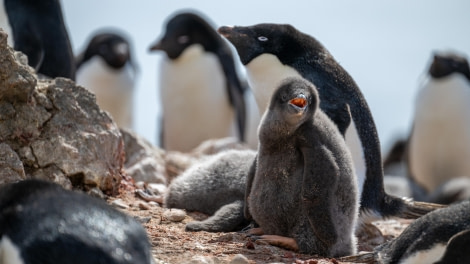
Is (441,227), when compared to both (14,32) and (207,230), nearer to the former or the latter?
(207,230)

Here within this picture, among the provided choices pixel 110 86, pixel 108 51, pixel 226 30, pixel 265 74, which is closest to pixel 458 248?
pixel 265 74

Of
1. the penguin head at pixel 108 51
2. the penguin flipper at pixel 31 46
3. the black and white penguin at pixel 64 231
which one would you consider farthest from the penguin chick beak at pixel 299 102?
the penguin head at pixel 108 51

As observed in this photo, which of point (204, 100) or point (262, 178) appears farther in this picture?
point (204, 100)

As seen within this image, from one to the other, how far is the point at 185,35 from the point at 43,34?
583cm

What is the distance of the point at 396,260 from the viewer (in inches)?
199

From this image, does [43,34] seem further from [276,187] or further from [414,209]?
[414,209]

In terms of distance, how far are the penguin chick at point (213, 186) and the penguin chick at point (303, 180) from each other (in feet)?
2.32

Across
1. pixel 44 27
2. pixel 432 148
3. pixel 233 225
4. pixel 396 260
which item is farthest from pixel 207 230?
pixel 432 148

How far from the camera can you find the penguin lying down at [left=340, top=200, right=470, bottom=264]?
4.63 metres

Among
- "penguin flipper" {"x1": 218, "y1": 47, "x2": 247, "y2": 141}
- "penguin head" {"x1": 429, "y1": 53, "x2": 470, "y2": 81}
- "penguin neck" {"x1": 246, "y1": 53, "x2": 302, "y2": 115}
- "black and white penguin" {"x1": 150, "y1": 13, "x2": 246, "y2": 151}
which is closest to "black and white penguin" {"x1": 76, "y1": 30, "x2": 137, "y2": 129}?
"black and white penguin" {"x1": 150, "y1": 13, "x2": 246, "y2": 151}

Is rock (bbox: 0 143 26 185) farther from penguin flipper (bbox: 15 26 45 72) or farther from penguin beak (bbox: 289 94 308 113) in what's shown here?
penguin flipper (bbox: 15 26 45 72)

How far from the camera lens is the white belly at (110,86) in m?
15.9

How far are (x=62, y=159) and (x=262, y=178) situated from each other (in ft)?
4.68

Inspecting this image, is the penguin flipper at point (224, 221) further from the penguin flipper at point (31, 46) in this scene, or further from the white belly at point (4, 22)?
the white belly at point (4, 22)
